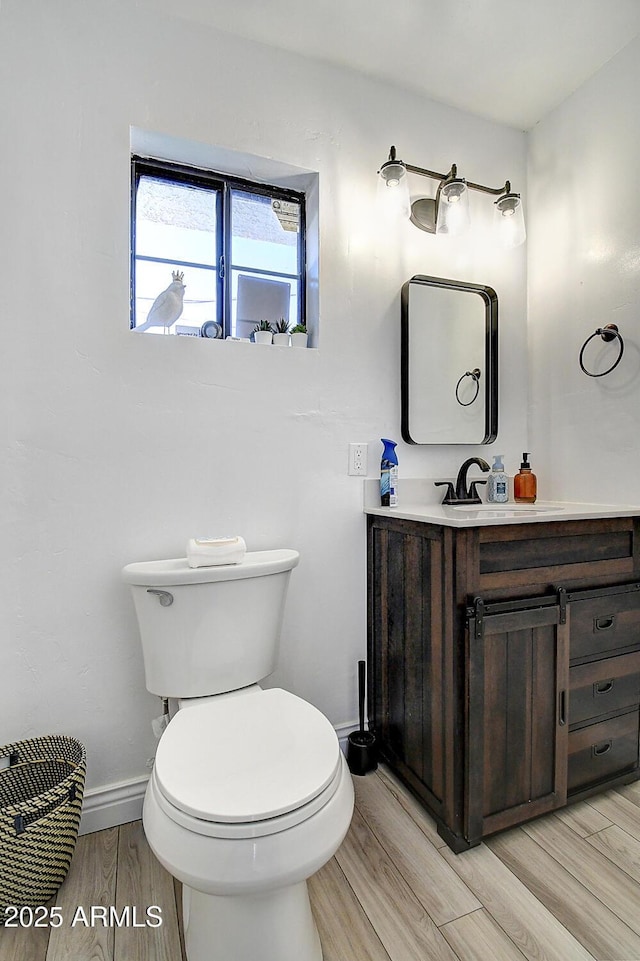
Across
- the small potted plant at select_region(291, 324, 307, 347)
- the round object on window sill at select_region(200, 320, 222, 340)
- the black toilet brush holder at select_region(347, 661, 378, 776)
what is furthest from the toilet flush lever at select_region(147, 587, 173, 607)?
the small potted plant at select_region(291, 324, 307, 347)

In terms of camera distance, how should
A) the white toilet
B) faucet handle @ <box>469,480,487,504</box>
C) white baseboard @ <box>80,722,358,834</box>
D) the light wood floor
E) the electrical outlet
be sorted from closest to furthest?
the white toilet < the light wood floor < white baseboard @ <box>80,722,358,834</box> < the electrical outlet < faucet handle @ <box>469,480,487,504</box>

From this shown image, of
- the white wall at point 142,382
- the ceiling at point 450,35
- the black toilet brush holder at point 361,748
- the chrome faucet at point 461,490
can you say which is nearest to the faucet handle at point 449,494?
the chrome faucet at point 461,490

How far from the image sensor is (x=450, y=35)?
5.32 ft

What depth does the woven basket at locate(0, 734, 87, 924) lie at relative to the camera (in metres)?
1.11

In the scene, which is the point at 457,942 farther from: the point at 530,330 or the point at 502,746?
the point at 530,330

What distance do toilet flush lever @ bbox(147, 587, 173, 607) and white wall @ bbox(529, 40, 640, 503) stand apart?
152cm

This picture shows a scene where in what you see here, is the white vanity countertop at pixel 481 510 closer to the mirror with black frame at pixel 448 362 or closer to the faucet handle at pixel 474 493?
the faucet handle at pixel 474 493

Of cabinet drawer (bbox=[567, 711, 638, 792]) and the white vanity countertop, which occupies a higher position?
Result: the white vanity countertop

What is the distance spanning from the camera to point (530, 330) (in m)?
2.07

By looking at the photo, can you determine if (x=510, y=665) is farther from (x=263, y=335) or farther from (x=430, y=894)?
(x=263, y=335)

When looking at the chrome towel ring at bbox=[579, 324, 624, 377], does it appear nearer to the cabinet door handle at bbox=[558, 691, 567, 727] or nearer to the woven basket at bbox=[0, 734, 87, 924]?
the cabinet door handle at bbox=[558, 691, 567, 727]

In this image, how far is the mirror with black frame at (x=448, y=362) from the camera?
5.96 feet

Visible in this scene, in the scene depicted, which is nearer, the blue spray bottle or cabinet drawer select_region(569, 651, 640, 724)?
cabinet drawer select_region(569, 651, 640, 724)

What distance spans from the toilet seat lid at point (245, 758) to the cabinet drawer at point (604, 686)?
0.83 m
